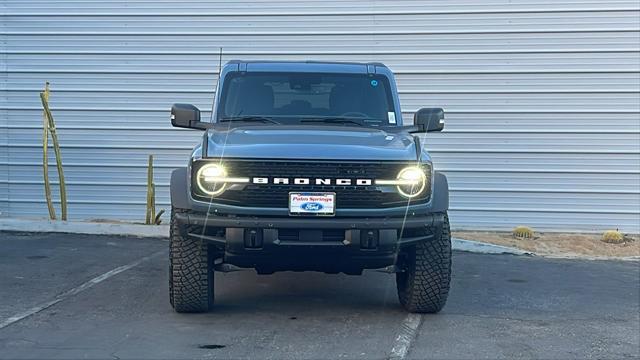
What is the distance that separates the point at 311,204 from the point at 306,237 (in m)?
0.23

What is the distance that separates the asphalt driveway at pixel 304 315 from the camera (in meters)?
5.72

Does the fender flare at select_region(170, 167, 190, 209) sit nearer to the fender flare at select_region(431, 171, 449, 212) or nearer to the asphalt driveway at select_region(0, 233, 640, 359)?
the asphalt driveway at select_region(0, 233, 640, 359)

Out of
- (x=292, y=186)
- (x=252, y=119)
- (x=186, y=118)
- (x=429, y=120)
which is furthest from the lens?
(x=429, y=120)

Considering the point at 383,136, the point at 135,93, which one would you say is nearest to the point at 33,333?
the point at 383,136

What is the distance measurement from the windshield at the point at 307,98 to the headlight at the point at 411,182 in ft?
4.22

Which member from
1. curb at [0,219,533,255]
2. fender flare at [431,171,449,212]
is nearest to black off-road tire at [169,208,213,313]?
fender flare at [431,171,449,212]

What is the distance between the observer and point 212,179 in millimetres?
5988

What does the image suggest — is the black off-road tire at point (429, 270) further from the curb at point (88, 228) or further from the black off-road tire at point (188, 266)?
the curb at point (88, 228)

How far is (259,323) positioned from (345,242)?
1.02 meters

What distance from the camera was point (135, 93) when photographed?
42.8 feet

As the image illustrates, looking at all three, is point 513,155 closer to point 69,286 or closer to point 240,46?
point 240,46

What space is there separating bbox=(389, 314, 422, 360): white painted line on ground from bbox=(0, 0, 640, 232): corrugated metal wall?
622cm

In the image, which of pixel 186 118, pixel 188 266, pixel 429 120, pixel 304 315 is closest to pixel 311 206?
pixel 188 266

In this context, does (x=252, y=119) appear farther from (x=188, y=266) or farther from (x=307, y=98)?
(x=188, y=266)
